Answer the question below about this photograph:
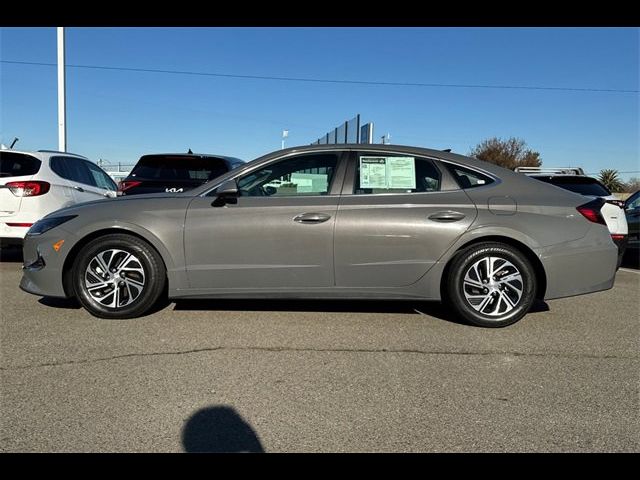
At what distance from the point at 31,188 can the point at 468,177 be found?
5.63 meters

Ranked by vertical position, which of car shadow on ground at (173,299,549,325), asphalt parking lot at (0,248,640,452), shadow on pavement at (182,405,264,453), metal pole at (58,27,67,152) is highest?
metal pole at (58,27,67,152)

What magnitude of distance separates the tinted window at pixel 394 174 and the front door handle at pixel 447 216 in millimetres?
279

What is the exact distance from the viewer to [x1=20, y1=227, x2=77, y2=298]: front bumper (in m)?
4.20

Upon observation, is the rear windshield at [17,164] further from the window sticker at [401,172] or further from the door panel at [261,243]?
the window sticker at [401,172]

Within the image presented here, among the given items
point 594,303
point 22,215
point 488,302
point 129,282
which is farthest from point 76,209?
point 594,303

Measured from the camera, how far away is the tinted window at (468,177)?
432 centimetres

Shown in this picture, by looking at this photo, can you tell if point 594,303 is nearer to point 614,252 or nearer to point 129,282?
point 614,252

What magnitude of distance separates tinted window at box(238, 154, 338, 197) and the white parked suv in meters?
3.22

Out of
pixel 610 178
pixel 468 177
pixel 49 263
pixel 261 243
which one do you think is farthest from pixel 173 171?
pixel 610 178

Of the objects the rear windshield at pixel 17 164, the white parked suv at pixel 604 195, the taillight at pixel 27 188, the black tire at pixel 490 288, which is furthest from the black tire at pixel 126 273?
the white parked suv at pixel 604 195

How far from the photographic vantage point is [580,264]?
13.7 ft

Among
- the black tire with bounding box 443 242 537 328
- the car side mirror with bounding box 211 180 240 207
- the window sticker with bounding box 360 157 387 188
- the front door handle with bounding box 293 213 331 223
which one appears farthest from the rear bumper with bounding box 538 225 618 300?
the car side mirror with bounding box 211 180 240 207

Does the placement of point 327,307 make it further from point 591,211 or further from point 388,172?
point 591,211

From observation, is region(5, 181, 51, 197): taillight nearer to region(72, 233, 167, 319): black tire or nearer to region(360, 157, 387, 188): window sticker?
region(72, 233, 167, 319): black tire
